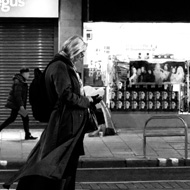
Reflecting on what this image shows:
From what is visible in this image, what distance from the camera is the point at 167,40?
15898mm

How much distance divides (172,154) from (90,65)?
16.6ft

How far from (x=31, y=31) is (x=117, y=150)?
499 cm

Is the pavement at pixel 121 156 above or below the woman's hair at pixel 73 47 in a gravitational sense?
below

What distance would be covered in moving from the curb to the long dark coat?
485 centimetres

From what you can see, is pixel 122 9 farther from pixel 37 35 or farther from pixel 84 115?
pixel 84 115

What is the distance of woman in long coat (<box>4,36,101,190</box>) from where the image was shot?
5.60m

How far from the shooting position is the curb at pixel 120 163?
1055 cm

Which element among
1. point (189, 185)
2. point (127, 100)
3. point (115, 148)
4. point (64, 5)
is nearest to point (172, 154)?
point (115, 148)

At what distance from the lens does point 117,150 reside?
Result: 1206cm

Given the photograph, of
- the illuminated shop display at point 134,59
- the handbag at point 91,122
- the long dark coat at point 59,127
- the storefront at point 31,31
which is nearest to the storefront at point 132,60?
the illuminated shop display at point 134,59

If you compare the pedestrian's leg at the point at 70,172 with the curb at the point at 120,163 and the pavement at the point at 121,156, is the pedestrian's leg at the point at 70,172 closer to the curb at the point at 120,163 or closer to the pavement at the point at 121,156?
the pavement at the point at 121,156

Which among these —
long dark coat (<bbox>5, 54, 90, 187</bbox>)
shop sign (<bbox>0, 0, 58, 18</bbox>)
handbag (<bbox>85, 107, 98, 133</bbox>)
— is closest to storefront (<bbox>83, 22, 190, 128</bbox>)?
shop sign (<bbox>0, 0, 58, 18</bbox>)

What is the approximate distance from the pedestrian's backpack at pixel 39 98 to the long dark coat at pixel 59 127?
5 cm

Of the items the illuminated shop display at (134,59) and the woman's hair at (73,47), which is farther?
the illuminated shop display at (134,59)
